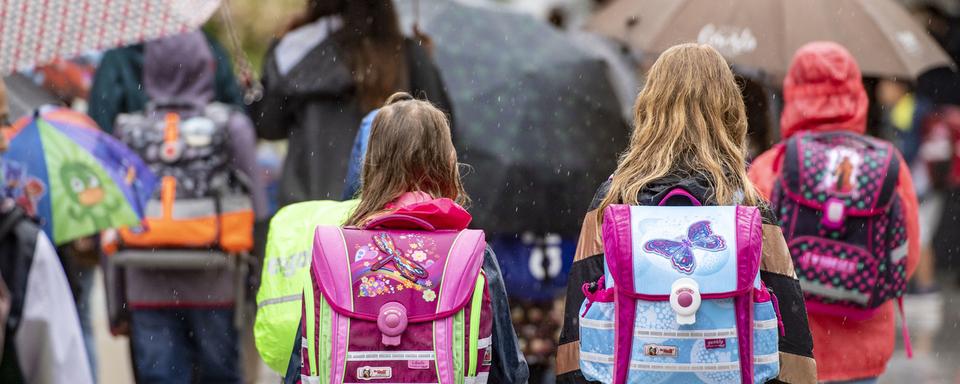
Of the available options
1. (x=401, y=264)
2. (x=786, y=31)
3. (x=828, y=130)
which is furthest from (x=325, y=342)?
(x=786, y=31)

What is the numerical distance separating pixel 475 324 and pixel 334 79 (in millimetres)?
3265

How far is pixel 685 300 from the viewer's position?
4344 mm

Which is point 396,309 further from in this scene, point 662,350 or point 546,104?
point 546,104

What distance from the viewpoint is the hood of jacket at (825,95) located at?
6629 mm

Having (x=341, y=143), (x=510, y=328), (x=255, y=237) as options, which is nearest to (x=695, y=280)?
(x=510, y=328)

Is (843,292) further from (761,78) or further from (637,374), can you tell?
(761,78)

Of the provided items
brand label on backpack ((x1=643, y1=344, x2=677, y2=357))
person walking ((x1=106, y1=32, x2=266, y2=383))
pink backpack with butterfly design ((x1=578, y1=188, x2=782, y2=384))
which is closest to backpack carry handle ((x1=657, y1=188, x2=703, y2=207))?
pink backpack with butterfly design ((x1=578, y1=188, x2=782, y2=384))

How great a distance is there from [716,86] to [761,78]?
4.23 meters

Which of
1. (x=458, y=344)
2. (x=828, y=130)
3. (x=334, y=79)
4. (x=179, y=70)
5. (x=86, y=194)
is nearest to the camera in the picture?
(x=458, y=344)

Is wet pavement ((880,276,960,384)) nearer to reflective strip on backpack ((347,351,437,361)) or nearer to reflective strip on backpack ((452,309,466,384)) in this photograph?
reflective strip on backpack ((452,309,466,384))

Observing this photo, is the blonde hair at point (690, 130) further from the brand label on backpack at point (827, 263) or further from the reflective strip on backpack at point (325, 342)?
the brand label on backpack at point (827, 263)

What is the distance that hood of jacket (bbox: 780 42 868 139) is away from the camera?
21.7ft

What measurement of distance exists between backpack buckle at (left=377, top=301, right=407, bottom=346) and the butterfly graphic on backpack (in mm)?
713

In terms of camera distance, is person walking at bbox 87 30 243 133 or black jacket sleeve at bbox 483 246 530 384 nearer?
black jacket sleeve at bbox 483 246 530 384
